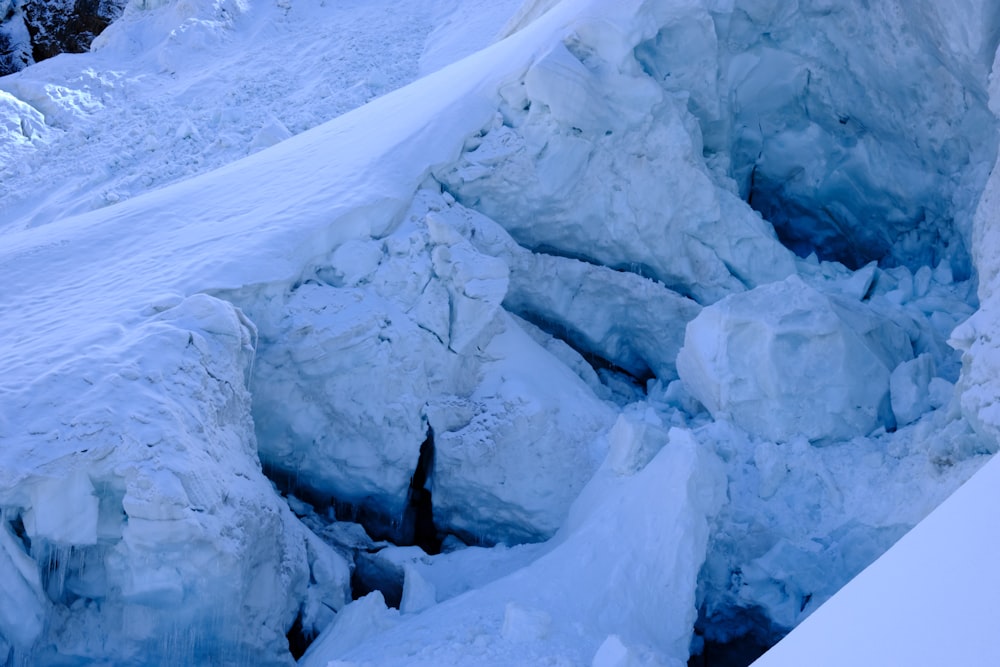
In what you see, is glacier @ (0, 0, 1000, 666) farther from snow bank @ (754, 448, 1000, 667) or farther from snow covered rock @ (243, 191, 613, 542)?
snow bank @ (754, 448, 1000, 667)

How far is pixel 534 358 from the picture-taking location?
5711 mm

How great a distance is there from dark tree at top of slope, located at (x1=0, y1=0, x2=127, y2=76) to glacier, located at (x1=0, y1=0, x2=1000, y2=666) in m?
7.19

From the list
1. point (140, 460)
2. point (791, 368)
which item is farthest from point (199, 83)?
point (791, 368)

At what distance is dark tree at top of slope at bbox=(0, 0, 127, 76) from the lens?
14.0 m

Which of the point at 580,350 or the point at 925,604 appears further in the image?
the point at 580,350

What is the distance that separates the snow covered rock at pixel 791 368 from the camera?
5.36 m

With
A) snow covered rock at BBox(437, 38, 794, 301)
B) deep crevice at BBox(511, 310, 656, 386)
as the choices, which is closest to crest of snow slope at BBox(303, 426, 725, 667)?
deep crevice at BBox(511, 310, 656, 386)

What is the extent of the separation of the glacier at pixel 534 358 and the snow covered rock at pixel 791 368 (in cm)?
2

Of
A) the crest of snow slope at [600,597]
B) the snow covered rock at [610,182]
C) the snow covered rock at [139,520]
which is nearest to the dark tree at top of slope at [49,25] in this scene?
the snow covered rock at [610,182]

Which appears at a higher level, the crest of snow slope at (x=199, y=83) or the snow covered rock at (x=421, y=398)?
the crest of snow slope at (x=199, y=83)

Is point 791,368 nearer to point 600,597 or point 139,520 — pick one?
point 600,597

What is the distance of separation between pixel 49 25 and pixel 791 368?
13395 millimetres

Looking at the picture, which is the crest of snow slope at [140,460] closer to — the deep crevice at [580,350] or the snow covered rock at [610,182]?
the snow covered rock at [610,182]

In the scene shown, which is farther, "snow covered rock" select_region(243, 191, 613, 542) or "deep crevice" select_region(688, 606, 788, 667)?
"snow covered rock" select_region(243, 191, 613, 542)
